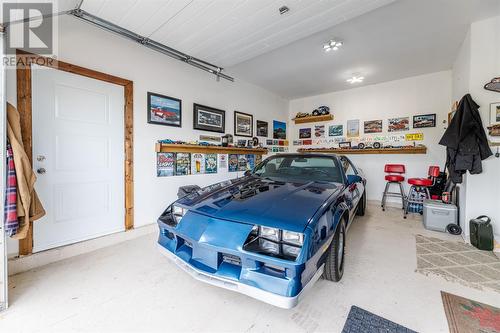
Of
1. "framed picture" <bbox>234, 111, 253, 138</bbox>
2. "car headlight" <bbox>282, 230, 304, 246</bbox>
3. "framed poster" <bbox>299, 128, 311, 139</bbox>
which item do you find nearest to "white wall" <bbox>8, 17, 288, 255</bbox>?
"framed picture" <bbox>234, 111, 253, 138</bbox>

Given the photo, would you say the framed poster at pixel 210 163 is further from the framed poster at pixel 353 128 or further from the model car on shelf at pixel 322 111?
the framed poster at pixel 353 128

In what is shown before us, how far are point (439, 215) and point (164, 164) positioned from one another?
4.19 metres

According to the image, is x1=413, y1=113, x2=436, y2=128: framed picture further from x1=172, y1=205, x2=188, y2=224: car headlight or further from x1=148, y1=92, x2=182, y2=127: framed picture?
x1=172, y1=205, x2=188, y2=224: car headlight

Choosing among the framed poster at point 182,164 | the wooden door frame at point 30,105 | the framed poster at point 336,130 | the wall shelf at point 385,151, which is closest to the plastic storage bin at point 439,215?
the wall shelf at point 385,151

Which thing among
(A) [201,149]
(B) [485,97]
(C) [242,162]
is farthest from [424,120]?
(A) [201,149]

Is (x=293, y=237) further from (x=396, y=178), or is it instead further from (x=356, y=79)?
(x=356, y=79)

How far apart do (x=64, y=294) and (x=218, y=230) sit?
145 cm

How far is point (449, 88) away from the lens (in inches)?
164

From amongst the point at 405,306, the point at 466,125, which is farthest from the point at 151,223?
the point at 466,125

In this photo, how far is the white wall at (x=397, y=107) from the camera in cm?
428

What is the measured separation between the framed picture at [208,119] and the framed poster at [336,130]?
9.55 ft

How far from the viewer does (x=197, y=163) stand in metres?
3.78

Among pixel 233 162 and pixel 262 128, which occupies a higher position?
pixel 262 128

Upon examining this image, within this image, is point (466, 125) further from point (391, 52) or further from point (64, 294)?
point (64, 294)
